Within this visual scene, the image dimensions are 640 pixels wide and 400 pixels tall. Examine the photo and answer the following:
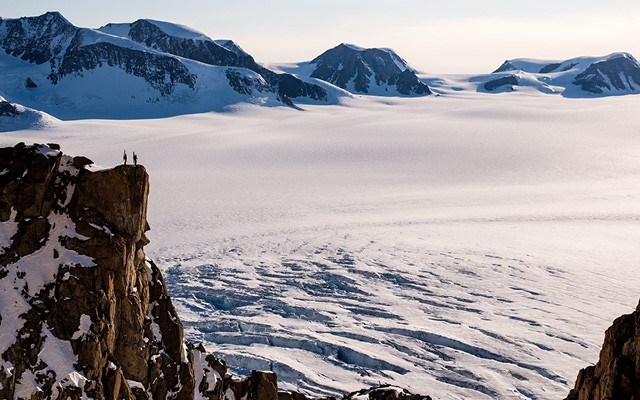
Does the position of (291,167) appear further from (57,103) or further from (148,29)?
(148,29)

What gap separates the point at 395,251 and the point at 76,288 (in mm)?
35934

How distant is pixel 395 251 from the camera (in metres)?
50.5

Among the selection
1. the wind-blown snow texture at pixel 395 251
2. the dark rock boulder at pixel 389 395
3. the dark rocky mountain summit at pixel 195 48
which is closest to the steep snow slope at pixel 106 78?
the dark rocky mountain summit at pixel 195 48

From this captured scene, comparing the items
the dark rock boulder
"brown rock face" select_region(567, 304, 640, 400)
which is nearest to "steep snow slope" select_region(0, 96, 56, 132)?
the dark rock boulder

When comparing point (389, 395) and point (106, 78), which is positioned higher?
point (106, 78)

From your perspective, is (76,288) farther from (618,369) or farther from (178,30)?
(178,30)

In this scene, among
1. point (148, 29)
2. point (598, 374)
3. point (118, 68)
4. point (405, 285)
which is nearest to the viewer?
point (598, 374)

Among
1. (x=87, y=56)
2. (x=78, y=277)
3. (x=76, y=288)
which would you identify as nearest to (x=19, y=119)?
(x=87, y=56)

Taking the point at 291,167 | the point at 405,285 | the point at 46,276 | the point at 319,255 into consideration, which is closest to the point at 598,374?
the point at 46,276

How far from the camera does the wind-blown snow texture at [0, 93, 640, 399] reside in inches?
1276

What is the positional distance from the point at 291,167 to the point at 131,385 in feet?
252

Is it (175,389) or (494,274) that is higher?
(175,389)

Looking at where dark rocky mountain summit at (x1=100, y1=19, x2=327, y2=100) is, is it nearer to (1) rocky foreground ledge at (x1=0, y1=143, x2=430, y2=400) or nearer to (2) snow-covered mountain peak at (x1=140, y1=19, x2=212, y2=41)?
(2) snow-covered mountain peak at (x1=140, y1=19, x2=212, y2=41)

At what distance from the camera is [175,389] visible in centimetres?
1817
